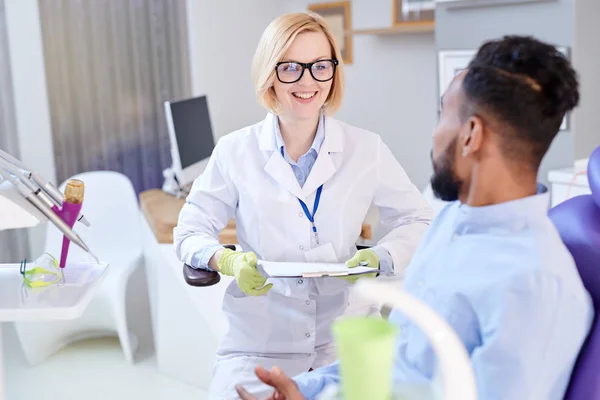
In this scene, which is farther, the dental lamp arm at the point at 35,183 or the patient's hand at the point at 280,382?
the dental lamp arm at the point at 35,183

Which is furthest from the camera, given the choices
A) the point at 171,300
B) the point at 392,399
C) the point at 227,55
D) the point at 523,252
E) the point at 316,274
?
the point at 227,55

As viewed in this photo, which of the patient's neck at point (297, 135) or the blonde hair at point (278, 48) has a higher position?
the blonde hair at point (278, 48)

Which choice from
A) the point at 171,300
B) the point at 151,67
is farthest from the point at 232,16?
the point at 171,300

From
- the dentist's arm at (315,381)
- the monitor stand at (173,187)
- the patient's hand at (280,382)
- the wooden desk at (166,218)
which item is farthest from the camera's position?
the monitor stand at (173,187)

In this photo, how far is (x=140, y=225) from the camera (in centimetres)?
360

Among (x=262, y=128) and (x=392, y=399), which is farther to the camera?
(x=262, y=128)

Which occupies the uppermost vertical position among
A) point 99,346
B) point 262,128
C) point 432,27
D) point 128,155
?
point 432,27

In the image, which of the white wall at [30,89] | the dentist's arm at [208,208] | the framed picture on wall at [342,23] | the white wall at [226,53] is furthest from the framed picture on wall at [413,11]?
the dentist's arm at [208,208]

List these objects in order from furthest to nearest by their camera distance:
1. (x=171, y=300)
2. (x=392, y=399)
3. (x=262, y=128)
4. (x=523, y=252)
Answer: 1. (x=171, y=300)
2. (x=262, y=128)
3. (x=523, y=252)
4. (x=392, y=399)

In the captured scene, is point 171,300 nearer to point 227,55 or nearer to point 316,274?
point 316,274

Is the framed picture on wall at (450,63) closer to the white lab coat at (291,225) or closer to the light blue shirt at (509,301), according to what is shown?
the white lab coat at (291,225)

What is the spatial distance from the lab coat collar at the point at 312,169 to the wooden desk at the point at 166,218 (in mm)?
889

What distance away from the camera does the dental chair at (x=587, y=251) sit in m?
1.15

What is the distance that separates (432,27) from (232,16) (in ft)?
4.52
